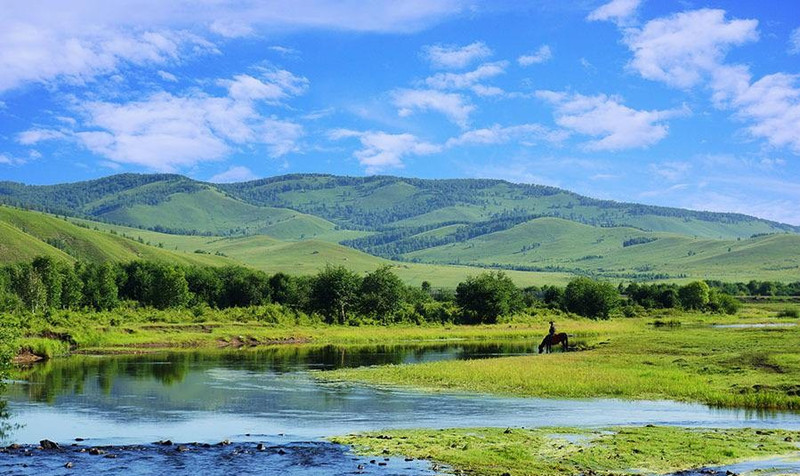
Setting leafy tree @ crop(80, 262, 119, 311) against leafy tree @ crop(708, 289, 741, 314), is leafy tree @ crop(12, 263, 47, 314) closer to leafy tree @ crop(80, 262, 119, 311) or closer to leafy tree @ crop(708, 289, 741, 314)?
leafy tree @ crop(80, 262, 119, 311)

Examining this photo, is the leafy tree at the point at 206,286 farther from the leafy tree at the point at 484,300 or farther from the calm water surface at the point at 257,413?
the calm water surface at the point at 257,413

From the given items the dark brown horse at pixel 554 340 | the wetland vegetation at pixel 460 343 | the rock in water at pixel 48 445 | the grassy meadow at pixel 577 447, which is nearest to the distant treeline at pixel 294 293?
the wetland vegetation at pixel 460 343

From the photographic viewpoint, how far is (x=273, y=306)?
132625 mm

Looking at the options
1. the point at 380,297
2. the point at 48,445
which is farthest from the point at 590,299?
the point at 48,445

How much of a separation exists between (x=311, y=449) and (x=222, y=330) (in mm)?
76479

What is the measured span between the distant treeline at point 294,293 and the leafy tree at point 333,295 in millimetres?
165

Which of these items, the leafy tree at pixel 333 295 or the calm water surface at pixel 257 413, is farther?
the leafy tree at pixel 333 295

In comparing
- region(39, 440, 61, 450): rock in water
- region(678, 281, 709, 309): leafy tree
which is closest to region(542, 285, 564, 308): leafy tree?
region(678, 281, 709, 309): leafy tree

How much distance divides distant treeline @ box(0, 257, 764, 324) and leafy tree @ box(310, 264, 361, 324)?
165mm

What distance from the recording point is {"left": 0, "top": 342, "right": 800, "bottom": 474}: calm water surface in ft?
112

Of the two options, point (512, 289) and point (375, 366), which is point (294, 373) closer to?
point (375, 366)

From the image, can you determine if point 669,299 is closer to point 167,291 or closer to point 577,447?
point 167,291

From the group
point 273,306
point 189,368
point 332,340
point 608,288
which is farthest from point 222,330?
point 608,288

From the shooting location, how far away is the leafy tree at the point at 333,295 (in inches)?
5335
